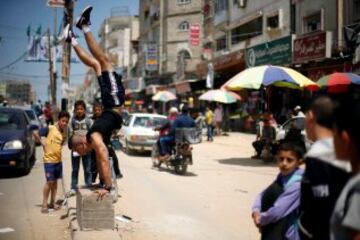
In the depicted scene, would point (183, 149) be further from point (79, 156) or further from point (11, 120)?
point (11, 120)

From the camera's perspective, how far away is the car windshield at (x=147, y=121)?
17.2 meters

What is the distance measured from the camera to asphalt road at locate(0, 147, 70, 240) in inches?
252

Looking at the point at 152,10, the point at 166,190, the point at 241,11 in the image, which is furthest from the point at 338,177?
the point at 152,10

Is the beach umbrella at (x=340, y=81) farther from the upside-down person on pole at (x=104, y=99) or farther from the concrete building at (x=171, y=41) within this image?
the concrete building at (x=171, y=41)

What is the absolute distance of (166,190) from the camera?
9836mm

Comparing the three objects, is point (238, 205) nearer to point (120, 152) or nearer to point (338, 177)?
point (338, 177)

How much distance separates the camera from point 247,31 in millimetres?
29672

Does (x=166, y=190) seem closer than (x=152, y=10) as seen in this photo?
Yes

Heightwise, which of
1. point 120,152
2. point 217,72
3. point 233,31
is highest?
point 233,31

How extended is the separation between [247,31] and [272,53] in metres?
7.52

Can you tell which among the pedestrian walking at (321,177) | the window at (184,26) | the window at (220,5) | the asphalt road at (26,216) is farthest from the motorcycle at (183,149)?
the window at (184,26)

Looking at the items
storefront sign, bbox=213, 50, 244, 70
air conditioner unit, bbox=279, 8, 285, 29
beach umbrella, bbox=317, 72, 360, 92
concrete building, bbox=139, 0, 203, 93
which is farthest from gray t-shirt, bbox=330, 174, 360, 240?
concrete building, bbox=139, 0, 203, 93

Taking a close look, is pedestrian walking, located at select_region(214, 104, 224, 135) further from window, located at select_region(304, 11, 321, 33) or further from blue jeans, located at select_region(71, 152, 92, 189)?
blue jeans, located at select_region(71, 152, 92, 189)

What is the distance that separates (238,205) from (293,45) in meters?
13.6
